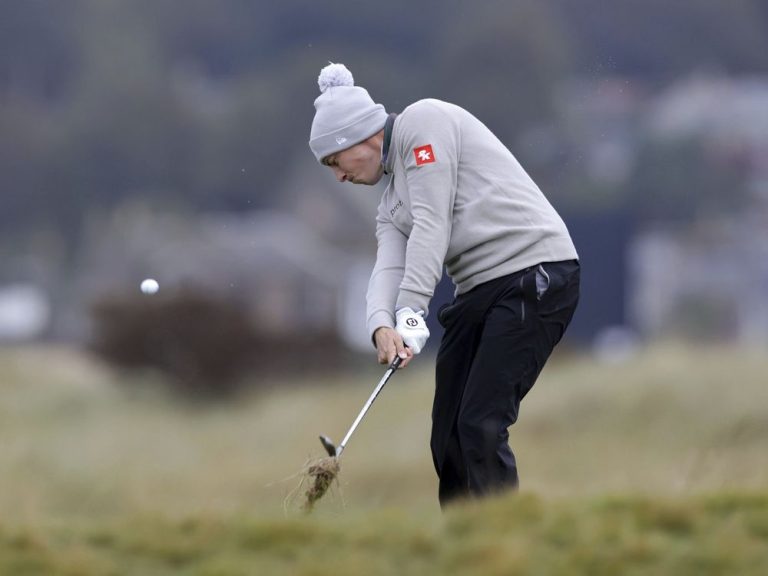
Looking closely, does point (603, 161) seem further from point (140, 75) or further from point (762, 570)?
point (762, 570)

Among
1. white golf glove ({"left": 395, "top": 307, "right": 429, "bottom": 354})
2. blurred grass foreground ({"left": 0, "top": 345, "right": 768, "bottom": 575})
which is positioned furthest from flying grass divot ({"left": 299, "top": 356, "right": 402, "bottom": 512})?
white golf glove ({"left": 395, "top": 307, "right": 429, "bottom": 354})

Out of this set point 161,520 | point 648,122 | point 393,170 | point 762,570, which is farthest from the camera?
point 648,122

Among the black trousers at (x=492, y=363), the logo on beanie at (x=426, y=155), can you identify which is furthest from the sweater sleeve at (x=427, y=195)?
the black trousers at (x=492, y=363)

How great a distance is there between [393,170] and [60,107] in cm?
8096

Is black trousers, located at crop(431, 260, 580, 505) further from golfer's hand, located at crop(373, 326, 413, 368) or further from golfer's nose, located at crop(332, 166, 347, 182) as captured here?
golfer's nose, located at crop(332, 166, 347, 182)

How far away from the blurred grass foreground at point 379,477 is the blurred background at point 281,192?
26cm

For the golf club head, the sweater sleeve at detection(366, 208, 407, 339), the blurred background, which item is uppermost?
the blurred background

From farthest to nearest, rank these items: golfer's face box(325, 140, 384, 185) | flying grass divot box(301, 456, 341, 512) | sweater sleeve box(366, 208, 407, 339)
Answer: golfer's face box(325, 140, 384, 185) → sweater sleeve box(366, 208, 407, 339) → flying grass divot box(301, 456, 341, 512)

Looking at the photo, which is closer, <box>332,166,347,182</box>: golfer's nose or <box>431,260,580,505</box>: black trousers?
<box>431,260,580,505</box>: black trousers

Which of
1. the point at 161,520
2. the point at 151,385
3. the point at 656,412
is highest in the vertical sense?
the point at 151,385

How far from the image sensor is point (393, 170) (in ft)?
23.0

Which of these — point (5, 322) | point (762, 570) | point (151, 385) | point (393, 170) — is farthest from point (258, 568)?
point (5, 322)

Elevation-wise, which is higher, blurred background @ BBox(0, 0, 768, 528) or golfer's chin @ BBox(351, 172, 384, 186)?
blurred background @ BBox(0, 0, 768, 528)

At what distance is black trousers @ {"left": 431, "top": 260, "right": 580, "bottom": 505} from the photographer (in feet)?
21.9
